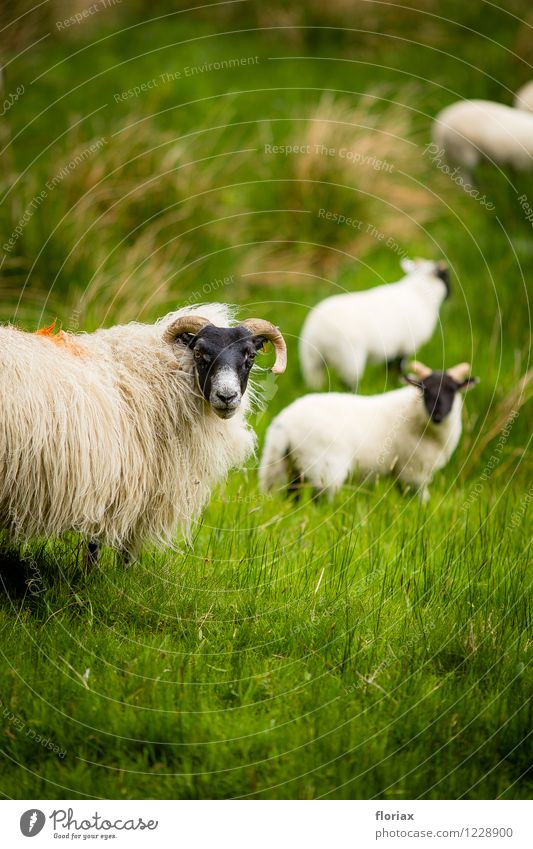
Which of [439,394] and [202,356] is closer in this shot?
[202,356]

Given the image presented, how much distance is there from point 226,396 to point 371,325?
365 centimetres

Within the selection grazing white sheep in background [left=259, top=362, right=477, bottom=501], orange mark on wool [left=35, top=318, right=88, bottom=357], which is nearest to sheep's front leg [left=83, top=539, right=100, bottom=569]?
orange mark on wool [left=35, top=318, right=88, bottom=357]

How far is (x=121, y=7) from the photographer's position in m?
14.9

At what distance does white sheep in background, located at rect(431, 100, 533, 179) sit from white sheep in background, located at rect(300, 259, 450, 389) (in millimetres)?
2901

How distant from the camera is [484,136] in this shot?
10.4m

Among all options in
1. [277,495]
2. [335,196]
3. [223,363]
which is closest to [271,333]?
[223,363]

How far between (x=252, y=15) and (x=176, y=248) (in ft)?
23.9

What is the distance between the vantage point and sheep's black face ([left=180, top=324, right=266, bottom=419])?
4203 mm

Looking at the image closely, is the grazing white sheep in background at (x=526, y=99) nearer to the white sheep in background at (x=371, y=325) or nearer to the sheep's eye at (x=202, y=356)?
the white sheep in background at (x=371, y=325)

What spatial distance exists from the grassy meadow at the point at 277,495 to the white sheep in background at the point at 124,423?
355 millimetres

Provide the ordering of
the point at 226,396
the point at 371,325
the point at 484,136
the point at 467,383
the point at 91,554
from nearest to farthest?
the point at 226,396
the point at 91,554
the point at 467,383
the point at 371,325
the point at 484,136

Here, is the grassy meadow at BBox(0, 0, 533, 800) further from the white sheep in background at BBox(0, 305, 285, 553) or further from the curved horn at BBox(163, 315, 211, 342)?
the curved horn at BBox(163, 315, 211, 342)

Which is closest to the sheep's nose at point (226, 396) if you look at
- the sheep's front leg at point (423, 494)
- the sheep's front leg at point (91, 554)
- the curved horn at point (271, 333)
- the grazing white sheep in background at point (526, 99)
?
the curved horn at point (271, 333)
